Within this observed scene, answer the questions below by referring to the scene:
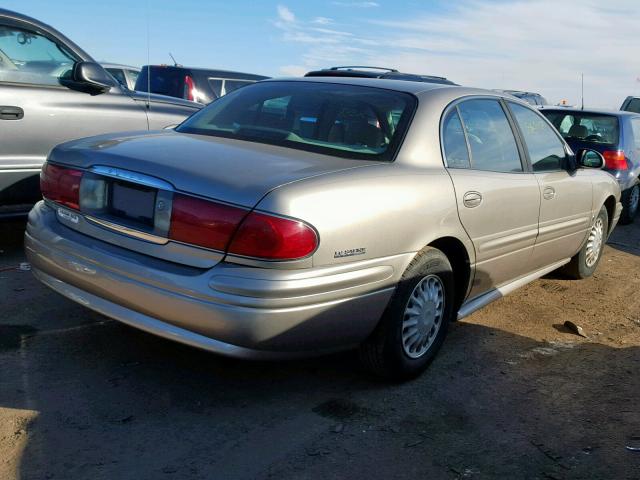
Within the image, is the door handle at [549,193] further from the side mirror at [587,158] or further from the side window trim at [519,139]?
the side mirror at [587,158]

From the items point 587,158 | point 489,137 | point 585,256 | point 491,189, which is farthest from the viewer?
point 585,256

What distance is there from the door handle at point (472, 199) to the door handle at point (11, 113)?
133 inches

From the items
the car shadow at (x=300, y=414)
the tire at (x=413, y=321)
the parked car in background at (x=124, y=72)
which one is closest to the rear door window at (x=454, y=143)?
the tire at (x=413, y=321)

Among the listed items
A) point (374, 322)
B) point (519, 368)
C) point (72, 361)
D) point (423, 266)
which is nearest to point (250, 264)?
point (374, 322)

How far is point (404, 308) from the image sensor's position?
11.2 ft

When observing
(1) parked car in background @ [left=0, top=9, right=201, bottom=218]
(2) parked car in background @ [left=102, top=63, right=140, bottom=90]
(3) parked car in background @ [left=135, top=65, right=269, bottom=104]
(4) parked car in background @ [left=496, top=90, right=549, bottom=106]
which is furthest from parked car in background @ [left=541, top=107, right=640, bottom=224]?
(4) parked car in background @ [left=496, top=90, right=549, bottom=106]

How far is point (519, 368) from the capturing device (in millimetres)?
4012

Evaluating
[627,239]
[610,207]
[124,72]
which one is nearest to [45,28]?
[610,207]

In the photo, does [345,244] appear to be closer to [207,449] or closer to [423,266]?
[423,266]

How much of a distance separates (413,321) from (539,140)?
2007mm

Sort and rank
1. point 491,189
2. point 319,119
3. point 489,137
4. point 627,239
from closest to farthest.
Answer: point 319,119 → point 491,189 → point 489,137 → point 627,239

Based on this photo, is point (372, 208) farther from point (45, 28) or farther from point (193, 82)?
point (193, 82)

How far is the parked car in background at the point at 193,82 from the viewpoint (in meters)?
10.0

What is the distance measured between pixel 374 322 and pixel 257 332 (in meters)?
0.67
